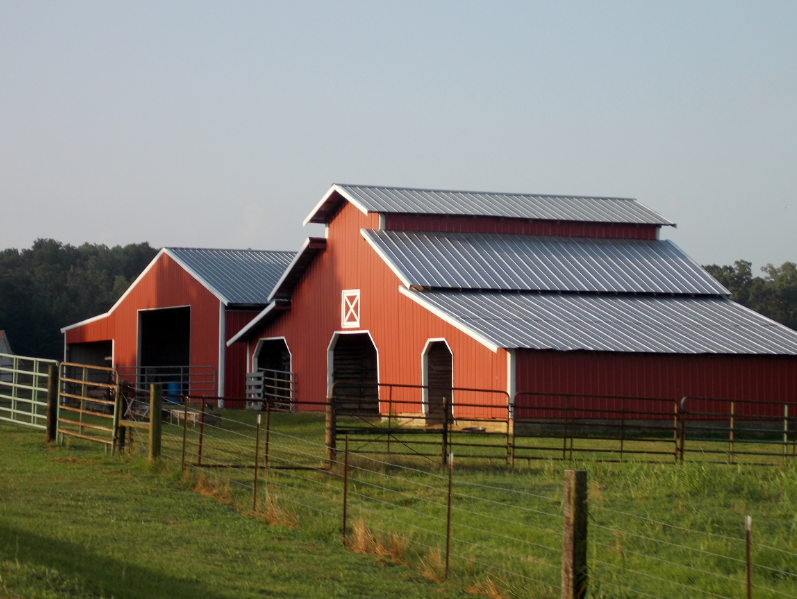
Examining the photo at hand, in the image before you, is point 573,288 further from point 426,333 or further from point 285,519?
point 285,519

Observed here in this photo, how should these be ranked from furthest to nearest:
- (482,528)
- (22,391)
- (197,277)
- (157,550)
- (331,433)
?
(22,391) → (197,277) → (331,433) → (482,528) → (157,550)

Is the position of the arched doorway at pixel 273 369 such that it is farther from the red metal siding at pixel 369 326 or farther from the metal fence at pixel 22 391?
the metal fence at pixel 22 391

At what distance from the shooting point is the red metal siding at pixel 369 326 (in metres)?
25.2

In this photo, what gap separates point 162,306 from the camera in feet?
128

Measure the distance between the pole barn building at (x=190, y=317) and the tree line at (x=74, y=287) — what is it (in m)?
33.4

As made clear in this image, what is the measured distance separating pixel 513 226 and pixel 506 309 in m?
8.17

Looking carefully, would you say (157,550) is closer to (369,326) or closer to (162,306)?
(369,326)

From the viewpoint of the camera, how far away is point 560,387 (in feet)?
80.3

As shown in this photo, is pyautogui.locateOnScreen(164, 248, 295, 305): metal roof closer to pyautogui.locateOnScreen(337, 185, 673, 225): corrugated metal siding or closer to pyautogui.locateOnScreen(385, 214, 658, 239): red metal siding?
pyautogui.locateOnScreen(337, 185, 673, 225): corrugated metal siding

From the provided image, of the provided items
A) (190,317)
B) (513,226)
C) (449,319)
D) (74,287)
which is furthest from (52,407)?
(74,287)

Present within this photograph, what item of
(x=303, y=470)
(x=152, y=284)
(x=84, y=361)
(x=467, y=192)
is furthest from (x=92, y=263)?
(x=303, y=470)

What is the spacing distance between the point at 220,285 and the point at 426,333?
12.8 m

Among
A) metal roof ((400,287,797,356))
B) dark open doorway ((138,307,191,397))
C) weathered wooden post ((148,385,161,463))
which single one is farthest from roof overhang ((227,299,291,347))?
weathered wooden post ((148,385,161,463))

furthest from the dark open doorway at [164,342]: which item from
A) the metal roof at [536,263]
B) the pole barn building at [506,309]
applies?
the metal roof at [536,263]
